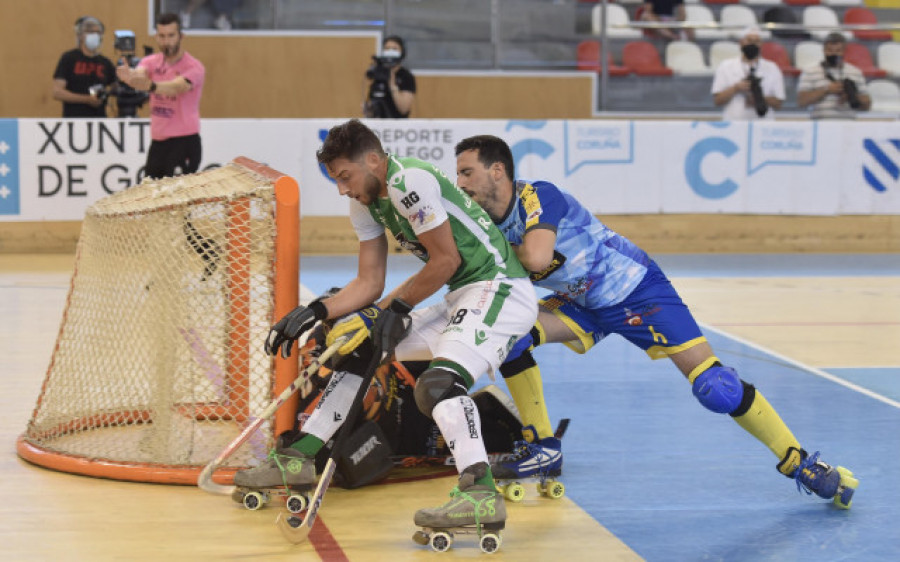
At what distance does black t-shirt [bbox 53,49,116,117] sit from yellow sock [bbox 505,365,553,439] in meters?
10.2

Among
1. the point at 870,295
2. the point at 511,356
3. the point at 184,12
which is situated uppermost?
the point at 184,12

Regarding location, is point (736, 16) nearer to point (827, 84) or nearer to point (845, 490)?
point (827, 84)

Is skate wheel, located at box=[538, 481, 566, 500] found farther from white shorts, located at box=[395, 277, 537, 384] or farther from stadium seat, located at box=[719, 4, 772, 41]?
stadium seat, located at box=[719, 4, 772, 41]

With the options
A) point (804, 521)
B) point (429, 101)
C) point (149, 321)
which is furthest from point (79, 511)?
point (429, 101)

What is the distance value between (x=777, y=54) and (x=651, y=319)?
1438cm

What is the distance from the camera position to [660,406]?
7.62m

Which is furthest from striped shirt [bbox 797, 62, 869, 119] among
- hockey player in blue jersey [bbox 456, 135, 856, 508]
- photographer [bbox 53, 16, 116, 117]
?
hockey player in blue jersey [bbox 456, 135, 856, 508]

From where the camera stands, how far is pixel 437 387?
198 inches

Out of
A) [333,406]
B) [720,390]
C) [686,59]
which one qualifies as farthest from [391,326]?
[686,59]

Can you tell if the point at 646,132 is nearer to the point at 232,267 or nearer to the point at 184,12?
the point at 184,12

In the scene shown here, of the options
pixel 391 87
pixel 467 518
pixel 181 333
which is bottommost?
pixel 467 518

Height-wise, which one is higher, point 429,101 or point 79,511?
point 429,101

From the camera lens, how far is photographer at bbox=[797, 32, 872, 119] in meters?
16.2

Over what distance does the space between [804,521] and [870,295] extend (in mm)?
7399
